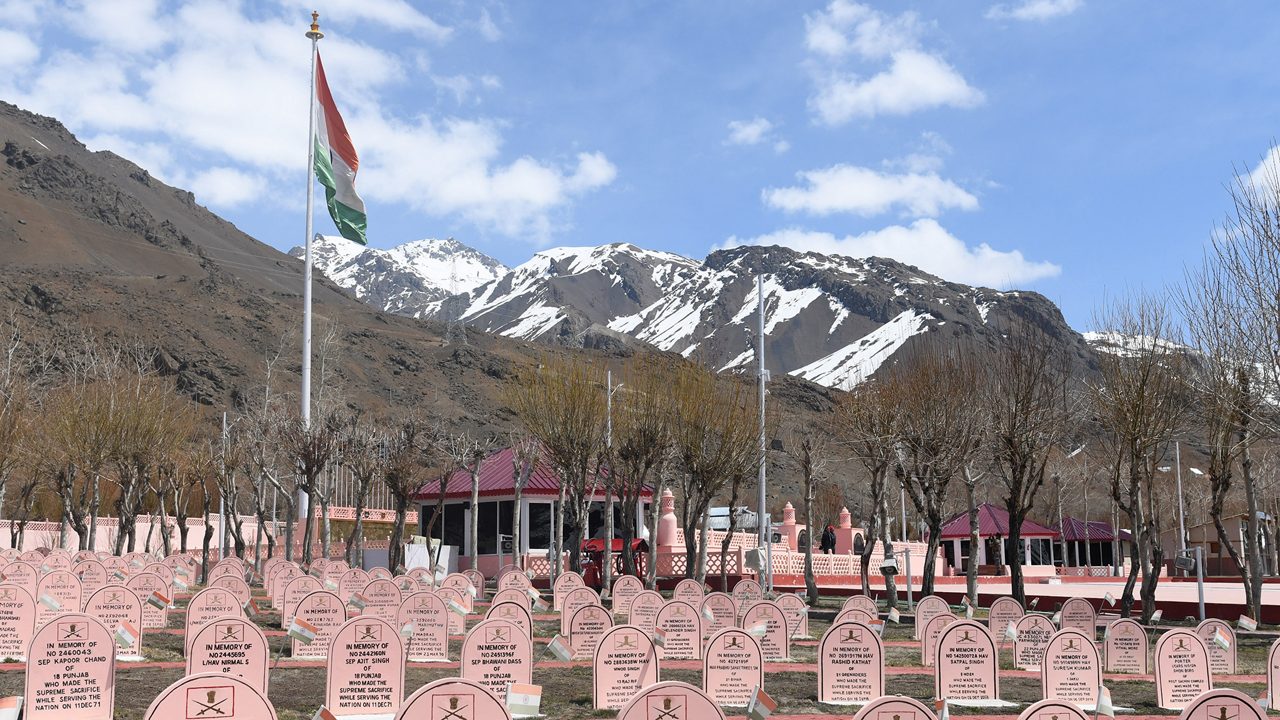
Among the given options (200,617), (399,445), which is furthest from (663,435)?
(200,617)

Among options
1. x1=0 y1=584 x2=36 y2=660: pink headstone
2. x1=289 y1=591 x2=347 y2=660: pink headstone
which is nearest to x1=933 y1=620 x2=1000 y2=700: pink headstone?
x1=289 y1=591 x2=347 y2=660: pink headstone

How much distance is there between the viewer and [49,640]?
27.7 feet

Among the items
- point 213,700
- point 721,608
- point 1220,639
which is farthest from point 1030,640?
point 213,700

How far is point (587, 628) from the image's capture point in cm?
1287

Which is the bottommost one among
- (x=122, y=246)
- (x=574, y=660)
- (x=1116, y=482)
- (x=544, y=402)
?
(x=574, y=660)

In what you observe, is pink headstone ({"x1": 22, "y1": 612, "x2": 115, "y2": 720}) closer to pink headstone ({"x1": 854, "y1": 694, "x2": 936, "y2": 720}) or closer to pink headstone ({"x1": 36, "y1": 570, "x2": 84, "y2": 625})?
pink headstone ({"x1": 854, "y1": 694, "x2": 936, "y2": 720})

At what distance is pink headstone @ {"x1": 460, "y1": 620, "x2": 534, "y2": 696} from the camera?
30.9ft

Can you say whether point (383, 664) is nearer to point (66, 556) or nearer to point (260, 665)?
point (260, 665)

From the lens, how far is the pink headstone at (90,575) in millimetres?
16531

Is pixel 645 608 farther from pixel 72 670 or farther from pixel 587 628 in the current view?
pixel 72 670

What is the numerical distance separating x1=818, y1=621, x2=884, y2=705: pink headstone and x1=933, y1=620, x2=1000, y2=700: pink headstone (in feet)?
1.76

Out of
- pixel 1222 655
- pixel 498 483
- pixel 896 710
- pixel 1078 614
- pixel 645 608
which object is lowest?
pixel 1222 655

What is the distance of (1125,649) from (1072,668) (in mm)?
3352

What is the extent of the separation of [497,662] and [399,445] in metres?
21.3
